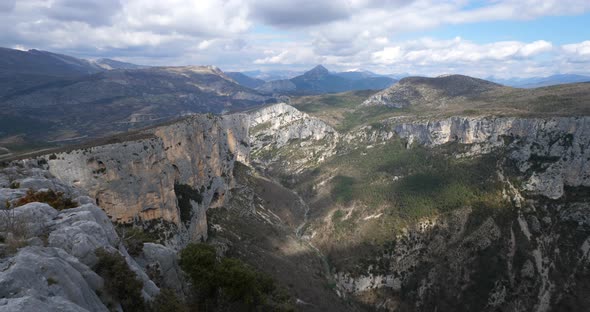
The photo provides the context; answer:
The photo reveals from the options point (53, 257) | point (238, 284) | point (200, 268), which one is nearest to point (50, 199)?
point (53, 257)

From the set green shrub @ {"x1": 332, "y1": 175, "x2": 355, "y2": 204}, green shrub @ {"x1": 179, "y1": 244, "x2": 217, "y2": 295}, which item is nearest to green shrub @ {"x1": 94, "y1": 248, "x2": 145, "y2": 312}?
green shrub @ {"x1": 179, "y1": 244, "x2": 217, "y2": 295}

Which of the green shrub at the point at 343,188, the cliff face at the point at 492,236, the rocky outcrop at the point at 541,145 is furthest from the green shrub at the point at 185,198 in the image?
the rocky outcrop at the point at 541,145

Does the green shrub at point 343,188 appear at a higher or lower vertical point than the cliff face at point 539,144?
lower

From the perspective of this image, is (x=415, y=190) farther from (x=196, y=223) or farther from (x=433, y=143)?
(x=196, y=223)

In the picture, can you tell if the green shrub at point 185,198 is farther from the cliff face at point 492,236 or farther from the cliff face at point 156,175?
the cliff face at point 492,236

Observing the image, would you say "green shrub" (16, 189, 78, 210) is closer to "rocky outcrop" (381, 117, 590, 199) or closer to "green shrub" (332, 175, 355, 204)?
"green shrub" (332, 175, 355, 204)

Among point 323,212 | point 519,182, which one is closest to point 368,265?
point 323,212
